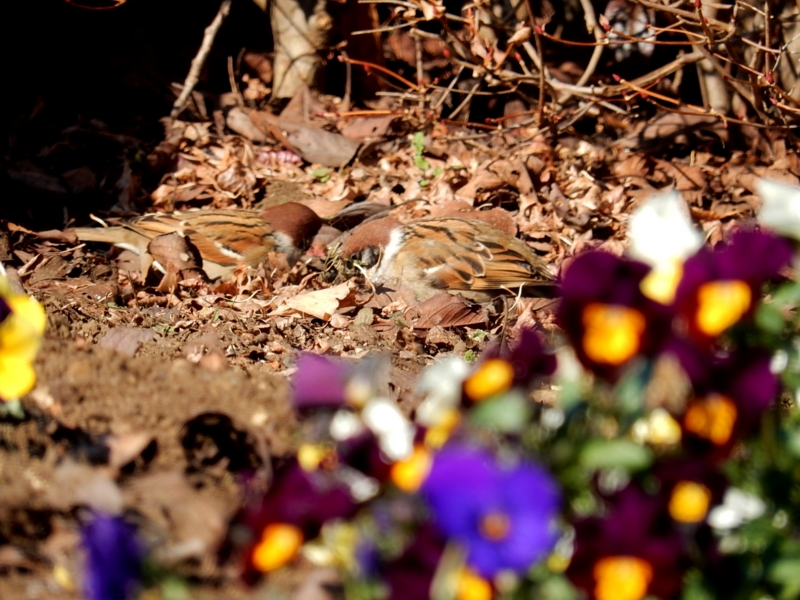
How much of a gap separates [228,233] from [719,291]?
508cm

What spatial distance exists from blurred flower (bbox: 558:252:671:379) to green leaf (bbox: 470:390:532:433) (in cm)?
15

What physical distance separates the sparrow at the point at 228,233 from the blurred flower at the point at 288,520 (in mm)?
4746

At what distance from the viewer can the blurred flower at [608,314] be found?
146 cm

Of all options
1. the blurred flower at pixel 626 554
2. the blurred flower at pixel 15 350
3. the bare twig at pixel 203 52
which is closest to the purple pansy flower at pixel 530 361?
the blurred flower at pixel 626 554

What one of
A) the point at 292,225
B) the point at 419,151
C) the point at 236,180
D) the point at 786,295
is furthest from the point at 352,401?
the point at 419,151

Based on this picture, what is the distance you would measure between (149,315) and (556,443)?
366 centimetres

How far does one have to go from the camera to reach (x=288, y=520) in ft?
4.67

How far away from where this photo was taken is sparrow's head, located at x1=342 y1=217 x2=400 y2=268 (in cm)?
599

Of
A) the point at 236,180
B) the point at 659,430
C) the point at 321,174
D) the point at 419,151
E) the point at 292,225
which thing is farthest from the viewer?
the point at 419,151

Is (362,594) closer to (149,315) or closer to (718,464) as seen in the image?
(718,464)

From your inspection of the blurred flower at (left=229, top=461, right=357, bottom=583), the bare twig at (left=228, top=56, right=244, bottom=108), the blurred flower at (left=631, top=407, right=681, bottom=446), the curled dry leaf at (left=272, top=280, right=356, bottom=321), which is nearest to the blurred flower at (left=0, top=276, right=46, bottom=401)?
the blurred flower at (left=229, top=461, right=357, bottom=583)

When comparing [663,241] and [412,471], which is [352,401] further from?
[663,241]

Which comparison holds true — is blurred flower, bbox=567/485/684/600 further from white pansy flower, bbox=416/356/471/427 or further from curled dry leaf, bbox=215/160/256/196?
curled dry leaf, bbox=215/160/256/196

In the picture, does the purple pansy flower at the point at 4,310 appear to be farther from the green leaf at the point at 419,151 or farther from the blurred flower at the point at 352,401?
the green leaf at the point at 419,151
